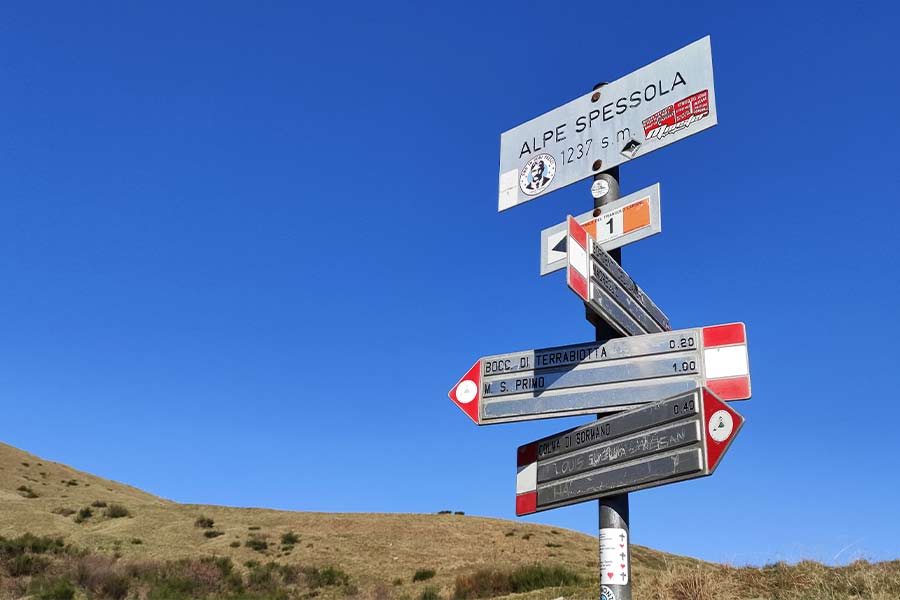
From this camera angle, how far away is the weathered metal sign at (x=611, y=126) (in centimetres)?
614

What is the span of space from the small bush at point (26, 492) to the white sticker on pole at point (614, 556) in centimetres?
4823

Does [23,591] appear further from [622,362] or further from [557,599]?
[622,362]

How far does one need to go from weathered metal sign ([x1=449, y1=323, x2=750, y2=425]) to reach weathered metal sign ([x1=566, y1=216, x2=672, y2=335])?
0.97 feet

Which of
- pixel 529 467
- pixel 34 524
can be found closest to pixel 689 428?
pixel 529 467

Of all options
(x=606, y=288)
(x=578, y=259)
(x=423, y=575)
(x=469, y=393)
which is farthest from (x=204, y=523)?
(x=578, y=259)

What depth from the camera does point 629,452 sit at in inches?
205

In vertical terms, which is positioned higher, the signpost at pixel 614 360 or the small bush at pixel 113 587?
the signpost at pixel 614 360

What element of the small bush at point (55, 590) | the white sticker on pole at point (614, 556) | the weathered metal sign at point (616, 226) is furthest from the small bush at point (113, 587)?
the weathered metal sign at point (616, 226)

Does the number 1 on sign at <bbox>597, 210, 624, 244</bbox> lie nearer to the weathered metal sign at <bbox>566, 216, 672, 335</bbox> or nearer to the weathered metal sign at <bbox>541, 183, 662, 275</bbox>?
the weathered metal sign at <bbox>541, 183, 662, 275</bbox>

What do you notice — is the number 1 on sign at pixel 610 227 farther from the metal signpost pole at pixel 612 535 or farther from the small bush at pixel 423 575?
the small bush at pixel 423 575

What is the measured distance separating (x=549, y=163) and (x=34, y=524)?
107ft

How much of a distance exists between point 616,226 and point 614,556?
2619 mm

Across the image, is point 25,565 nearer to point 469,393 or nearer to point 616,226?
point 469,393

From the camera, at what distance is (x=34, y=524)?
3175cm
